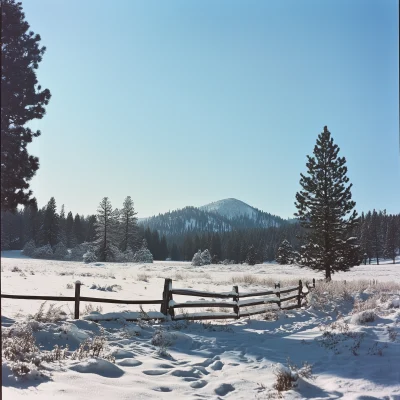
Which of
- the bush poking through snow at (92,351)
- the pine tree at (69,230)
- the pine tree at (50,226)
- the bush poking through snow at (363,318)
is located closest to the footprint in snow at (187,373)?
the bush poking through snow at (92,351)

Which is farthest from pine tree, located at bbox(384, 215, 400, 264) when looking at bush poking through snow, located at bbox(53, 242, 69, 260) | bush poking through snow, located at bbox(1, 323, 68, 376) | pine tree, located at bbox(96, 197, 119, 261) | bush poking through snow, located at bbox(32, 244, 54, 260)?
bush poking through snow, located at bbox(1, 323, 68, 376)

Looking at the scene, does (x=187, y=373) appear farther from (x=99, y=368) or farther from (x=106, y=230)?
(x=106, y=230)

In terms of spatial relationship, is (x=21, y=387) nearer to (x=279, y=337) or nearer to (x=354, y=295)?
(x=279, y=337)

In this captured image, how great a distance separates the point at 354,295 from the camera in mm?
18922

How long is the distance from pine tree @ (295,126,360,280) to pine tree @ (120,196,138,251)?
43136 mm

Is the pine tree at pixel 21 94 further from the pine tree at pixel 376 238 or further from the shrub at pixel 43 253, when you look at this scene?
the pine tree at pixel 376 238

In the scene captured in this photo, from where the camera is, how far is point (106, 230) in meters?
56.7

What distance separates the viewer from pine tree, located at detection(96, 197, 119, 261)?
56.5 meters

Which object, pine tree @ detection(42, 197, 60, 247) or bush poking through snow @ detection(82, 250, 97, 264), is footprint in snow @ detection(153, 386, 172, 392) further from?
pine tree @ detection(42, 197, 60, 247)

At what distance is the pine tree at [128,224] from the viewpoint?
65375 mm

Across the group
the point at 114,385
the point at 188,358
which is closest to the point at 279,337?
the point at 188,358

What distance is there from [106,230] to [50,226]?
1883cm

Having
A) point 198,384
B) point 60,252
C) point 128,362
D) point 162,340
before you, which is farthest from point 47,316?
point 60,252

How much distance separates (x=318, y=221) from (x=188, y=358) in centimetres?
2082
